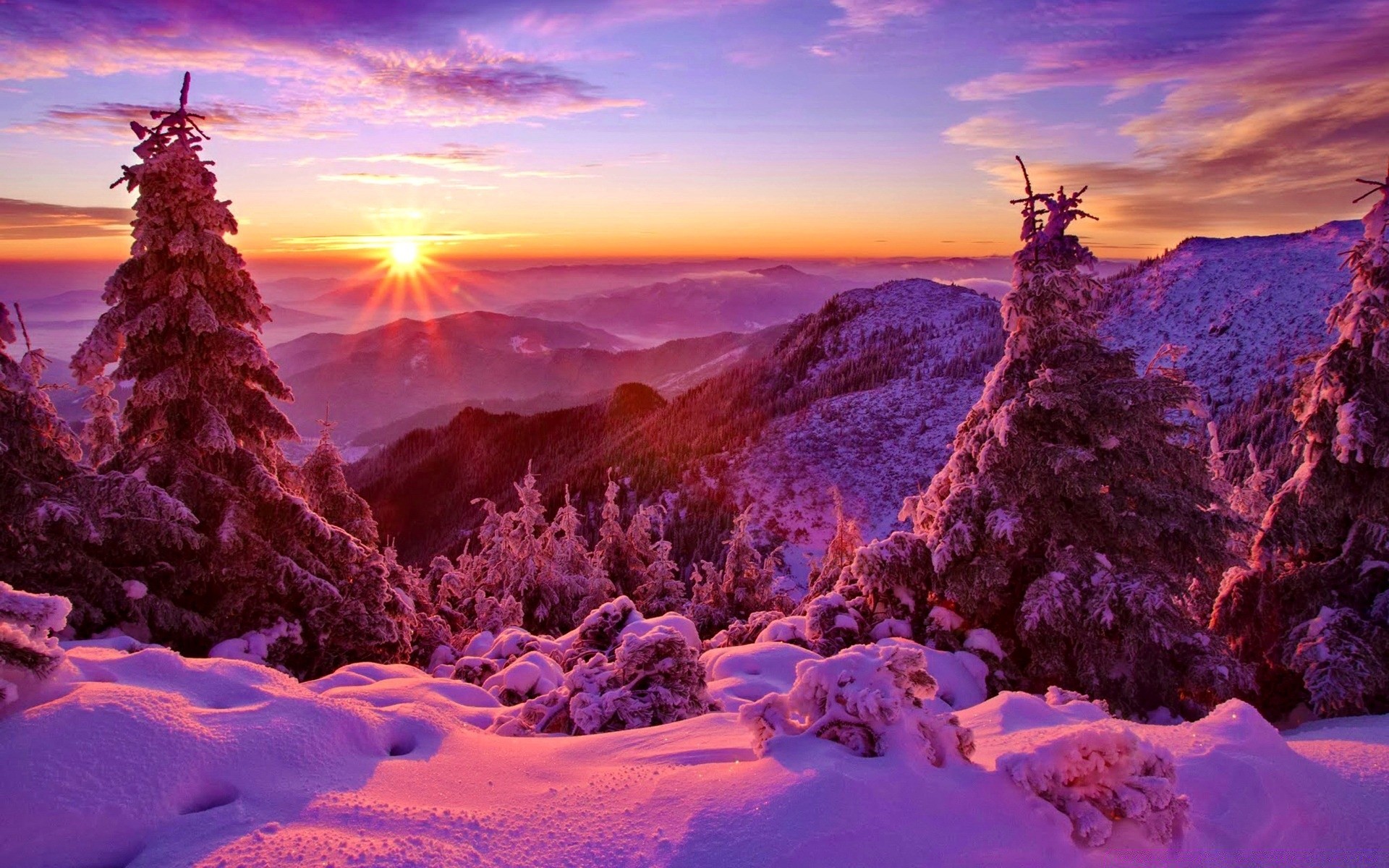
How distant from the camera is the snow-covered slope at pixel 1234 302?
4550 inches

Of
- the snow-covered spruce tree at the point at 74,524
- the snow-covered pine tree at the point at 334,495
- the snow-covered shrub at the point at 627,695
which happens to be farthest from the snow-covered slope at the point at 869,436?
the snow-covered spruce tree at the point at 74,524

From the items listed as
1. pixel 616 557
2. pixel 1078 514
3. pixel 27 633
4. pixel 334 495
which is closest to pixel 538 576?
pixel 616 557

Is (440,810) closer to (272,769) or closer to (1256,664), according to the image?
(272,769)

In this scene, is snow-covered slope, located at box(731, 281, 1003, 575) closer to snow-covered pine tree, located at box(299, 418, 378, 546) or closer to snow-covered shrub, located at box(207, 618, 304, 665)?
snow-covered pine tree, located at box(299, 418, 378, 546)

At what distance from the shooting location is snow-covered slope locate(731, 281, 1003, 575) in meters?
83.0

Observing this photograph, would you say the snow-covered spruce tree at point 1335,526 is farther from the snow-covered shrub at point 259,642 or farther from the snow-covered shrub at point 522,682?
the snow-covered shrub at point 259,642

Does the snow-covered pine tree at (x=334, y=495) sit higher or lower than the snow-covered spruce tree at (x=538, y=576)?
higher

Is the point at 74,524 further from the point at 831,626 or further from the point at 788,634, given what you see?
the point at 831,626

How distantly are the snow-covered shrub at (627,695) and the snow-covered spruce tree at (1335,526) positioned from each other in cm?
928

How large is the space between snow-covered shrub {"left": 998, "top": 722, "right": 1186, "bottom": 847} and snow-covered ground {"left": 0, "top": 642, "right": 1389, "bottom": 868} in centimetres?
7

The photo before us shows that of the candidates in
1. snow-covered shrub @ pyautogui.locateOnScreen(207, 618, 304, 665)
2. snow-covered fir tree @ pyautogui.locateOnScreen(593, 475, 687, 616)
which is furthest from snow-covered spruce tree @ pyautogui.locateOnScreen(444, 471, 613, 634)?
snow-covered shrub @ pyautogui.locateOnScreen(207, 618, 304, 665)

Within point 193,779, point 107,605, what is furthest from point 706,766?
point 107,605

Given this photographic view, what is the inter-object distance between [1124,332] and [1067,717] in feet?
493

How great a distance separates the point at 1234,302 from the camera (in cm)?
13238
